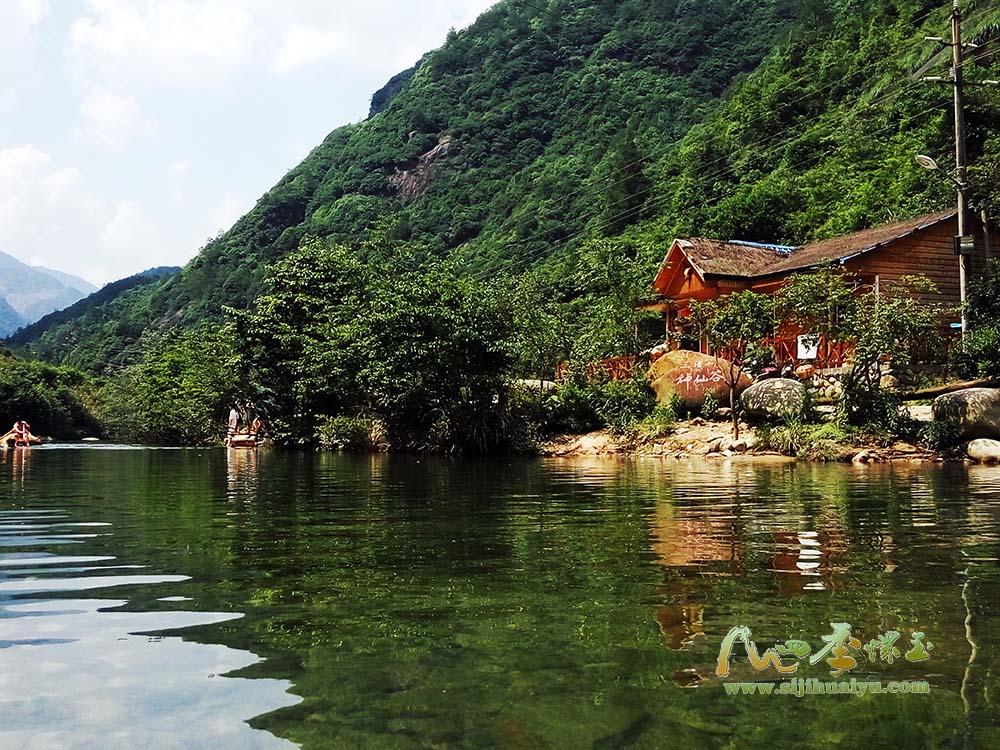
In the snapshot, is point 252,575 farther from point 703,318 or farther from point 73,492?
point 703,318

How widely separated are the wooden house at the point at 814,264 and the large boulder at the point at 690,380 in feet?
3.23

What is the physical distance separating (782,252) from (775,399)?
13.0 metres

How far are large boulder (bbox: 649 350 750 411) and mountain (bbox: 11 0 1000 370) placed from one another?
9548mm

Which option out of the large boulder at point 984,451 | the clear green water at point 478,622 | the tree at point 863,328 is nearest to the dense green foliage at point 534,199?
the tree at point 863,328

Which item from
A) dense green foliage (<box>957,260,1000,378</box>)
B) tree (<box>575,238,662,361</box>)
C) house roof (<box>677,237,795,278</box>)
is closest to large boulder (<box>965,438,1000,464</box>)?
dense green foliage (<box>957,260,1000,378</box>)

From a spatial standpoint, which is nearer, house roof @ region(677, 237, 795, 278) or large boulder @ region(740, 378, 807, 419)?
large boulder @ region(740, 378, 807, 419)

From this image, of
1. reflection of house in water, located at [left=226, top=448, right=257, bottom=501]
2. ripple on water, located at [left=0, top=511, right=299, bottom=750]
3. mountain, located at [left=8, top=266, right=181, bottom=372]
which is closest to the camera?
ripple on water, located at [left=0, top=511, right=299, bottom=750]

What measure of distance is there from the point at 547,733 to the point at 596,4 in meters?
133

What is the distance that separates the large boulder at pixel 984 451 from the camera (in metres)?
17.4

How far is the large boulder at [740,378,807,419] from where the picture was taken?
21969 mm

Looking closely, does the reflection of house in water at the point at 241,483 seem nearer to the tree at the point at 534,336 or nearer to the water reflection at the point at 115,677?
the water reflection at the point at 115,677

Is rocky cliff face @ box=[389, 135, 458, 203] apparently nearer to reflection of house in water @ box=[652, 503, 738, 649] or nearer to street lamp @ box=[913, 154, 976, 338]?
street lamp @ box=[913, 154, 976, 338]

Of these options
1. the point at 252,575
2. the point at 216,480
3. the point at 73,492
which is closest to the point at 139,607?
the point at 252,575

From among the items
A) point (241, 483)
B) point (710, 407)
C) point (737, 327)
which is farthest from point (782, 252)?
point (241, 483)
